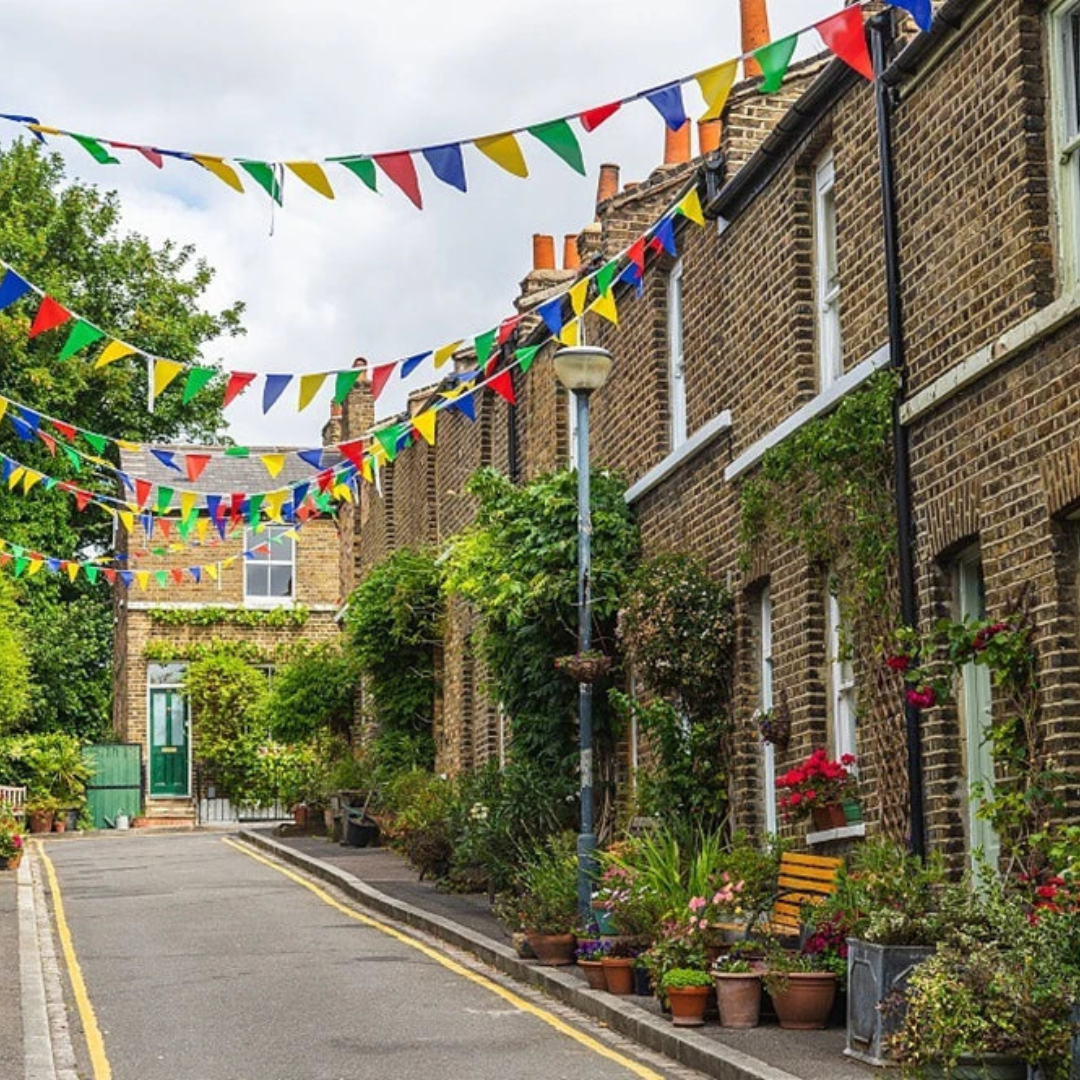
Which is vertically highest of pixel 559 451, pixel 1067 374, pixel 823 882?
pixel 559 451

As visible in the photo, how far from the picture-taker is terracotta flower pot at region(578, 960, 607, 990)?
554 inches

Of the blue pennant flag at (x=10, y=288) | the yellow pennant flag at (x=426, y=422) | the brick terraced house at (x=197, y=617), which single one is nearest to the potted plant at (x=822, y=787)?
the yellow pennant flag at (x=426, y=422)

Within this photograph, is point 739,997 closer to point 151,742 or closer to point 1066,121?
point 1066,121

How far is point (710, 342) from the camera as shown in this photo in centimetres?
1778

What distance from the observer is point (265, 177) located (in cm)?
1164

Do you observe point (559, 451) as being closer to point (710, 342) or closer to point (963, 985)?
point (710, 342)

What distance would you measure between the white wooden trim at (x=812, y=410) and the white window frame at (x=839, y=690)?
126 cm

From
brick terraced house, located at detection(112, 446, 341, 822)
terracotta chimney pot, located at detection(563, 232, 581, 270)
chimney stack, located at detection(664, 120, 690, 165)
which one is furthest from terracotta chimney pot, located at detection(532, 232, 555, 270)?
brick terraced house, located at detection(112, 446, 341, 822)

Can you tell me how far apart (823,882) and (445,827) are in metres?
9.93

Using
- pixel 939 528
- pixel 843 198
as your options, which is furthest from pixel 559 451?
pixel 939 528

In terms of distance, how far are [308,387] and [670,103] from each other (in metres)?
5.56

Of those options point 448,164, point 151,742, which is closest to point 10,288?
point 448,164

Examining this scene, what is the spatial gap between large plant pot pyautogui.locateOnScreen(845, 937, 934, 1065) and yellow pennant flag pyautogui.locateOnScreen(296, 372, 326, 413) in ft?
21.1

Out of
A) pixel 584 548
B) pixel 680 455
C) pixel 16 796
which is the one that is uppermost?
pixel 680 455
